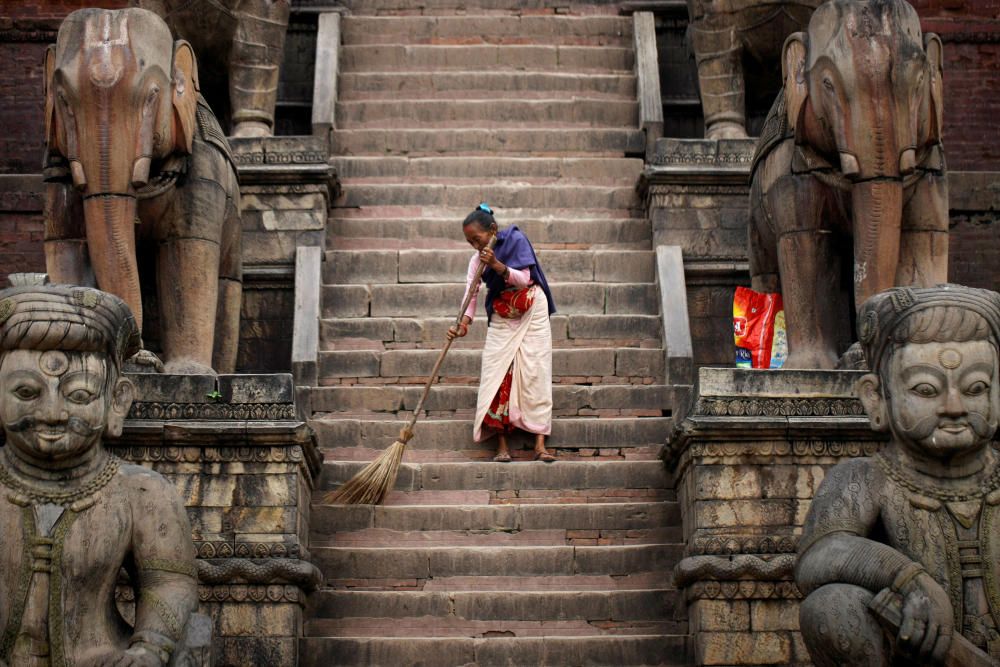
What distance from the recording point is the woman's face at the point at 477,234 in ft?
41.8

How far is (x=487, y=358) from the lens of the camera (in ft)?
42.2

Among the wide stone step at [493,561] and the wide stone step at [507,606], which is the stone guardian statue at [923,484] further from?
the wide stone step at [493,561]

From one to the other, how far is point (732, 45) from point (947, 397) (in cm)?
767

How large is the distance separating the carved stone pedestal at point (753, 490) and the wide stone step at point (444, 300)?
2.77 metres

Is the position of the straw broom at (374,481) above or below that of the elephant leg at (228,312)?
below

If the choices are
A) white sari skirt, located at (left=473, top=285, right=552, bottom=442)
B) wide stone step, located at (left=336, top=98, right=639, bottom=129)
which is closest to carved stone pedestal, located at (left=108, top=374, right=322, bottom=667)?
white sari skirt, located at (left=473, top=285, right=552, bottom=442)

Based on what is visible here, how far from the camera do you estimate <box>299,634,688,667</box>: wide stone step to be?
11.1 meters

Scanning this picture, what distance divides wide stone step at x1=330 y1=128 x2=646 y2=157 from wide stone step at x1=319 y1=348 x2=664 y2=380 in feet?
9.50

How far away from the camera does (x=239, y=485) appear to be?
11.4 metres

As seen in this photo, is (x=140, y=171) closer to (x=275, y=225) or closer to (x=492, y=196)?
(x=275, y=225)

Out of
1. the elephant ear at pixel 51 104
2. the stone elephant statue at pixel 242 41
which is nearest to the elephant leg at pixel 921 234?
the elephant ear at pixel 51 104

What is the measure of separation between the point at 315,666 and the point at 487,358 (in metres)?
2.52

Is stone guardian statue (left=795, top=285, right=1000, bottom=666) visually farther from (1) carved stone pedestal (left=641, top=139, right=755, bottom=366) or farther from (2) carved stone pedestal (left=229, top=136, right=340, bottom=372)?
(2) carved stone pedestal (left=229, top=136, right=340, bottom=372)

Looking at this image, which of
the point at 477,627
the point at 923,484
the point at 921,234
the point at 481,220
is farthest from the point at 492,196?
the point at 923,484
